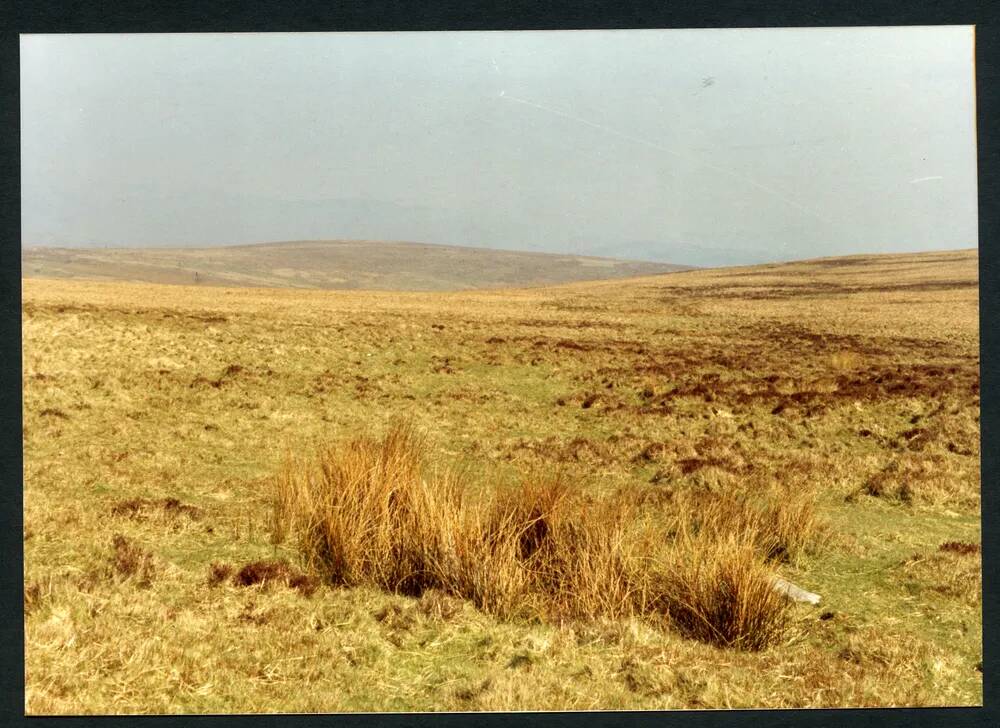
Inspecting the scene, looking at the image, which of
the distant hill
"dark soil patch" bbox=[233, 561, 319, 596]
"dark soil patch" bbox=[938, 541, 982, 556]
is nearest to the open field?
"dark soil patch" bbox=[233, 561, 319, 596]

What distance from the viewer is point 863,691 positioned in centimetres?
606

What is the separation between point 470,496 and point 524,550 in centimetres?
152

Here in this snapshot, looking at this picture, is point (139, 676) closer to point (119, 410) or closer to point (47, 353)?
point (119, 410)

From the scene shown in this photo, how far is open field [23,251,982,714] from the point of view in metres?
6.01

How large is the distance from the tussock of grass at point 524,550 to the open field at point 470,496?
3.4 inches

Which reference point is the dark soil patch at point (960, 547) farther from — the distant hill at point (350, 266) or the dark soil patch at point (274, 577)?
the distant hill at point (350, 266)

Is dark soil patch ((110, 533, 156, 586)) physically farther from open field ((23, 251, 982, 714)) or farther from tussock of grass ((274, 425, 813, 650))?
tussock of grass ((274, 425, 813, 650))

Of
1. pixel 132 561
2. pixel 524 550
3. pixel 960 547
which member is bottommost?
pixel 960 547

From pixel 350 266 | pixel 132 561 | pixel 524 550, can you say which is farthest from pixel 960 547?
pixel 350 266

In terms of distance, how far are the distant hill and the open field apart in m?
94.7

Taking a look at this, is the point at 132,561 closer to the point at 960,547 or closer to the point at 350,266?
the point at 960,547

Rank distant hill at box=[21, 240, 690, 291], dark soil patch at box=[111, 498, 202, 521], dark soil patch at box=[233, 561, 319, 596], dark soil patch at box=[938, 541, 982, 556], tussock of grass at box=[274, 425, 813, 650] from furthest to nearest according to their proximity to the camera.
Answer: distant hill at box=[21, 240, 690, 291] < dark soil patch at box=[111, 498, 202, 521] < dark soil patch at box=[938, 541, 982, 556] < dark soil patch at box=[233, 561, 319, 596] < tussock of grass at box=[274, 425, 813, 650]

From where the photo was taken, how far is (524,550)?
26.1 feet

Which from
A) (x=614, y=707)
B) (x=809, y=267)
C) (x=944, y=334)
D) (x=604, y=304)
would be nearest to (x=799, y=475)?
(x=614, y=707)
